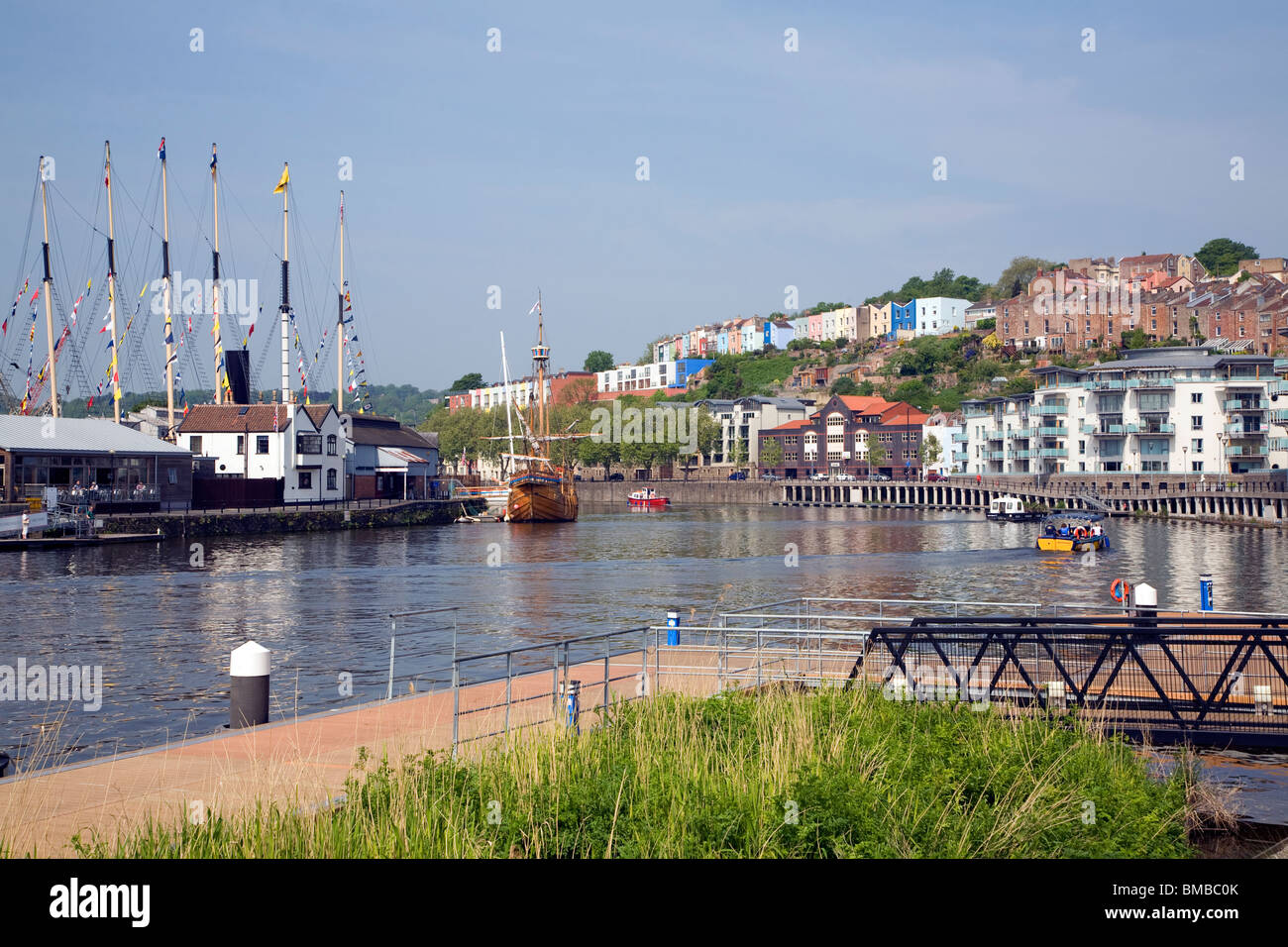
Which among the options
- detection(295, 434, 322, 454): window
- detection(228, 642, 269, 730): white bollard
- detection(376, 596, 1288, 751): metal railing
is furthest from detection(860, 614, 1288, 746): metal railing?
detection(295, 434, 322, 454): window

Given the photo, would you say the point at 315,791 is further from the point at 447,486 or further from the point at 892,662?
the point at 447,486

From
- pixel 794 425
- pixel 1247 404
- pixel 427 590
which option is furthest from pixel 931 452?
pixel 427 590

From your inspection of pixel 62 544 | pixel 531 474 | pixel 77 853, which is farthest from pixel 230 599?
pixel 531 474

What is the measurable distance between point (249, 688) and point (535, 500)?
3754 inches

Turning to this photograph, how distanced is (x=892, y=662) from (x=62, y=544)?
199 ft

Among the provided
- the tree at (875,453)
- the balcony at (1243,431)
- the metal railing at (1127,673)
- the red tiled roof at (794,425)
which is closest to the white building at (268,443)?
the metal railing at (1127,673)

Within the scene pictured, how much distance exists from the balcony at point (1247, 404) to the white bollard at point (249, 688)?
4830 inches

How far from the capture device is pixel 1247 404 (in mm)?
119125

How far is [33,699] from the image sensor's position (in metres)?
23.7

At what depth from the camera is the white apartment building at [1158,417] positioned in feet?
390

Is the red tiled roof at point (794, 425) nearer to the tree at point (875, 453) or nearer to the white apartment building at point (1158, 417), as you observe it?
the tree at point (875, 453)
